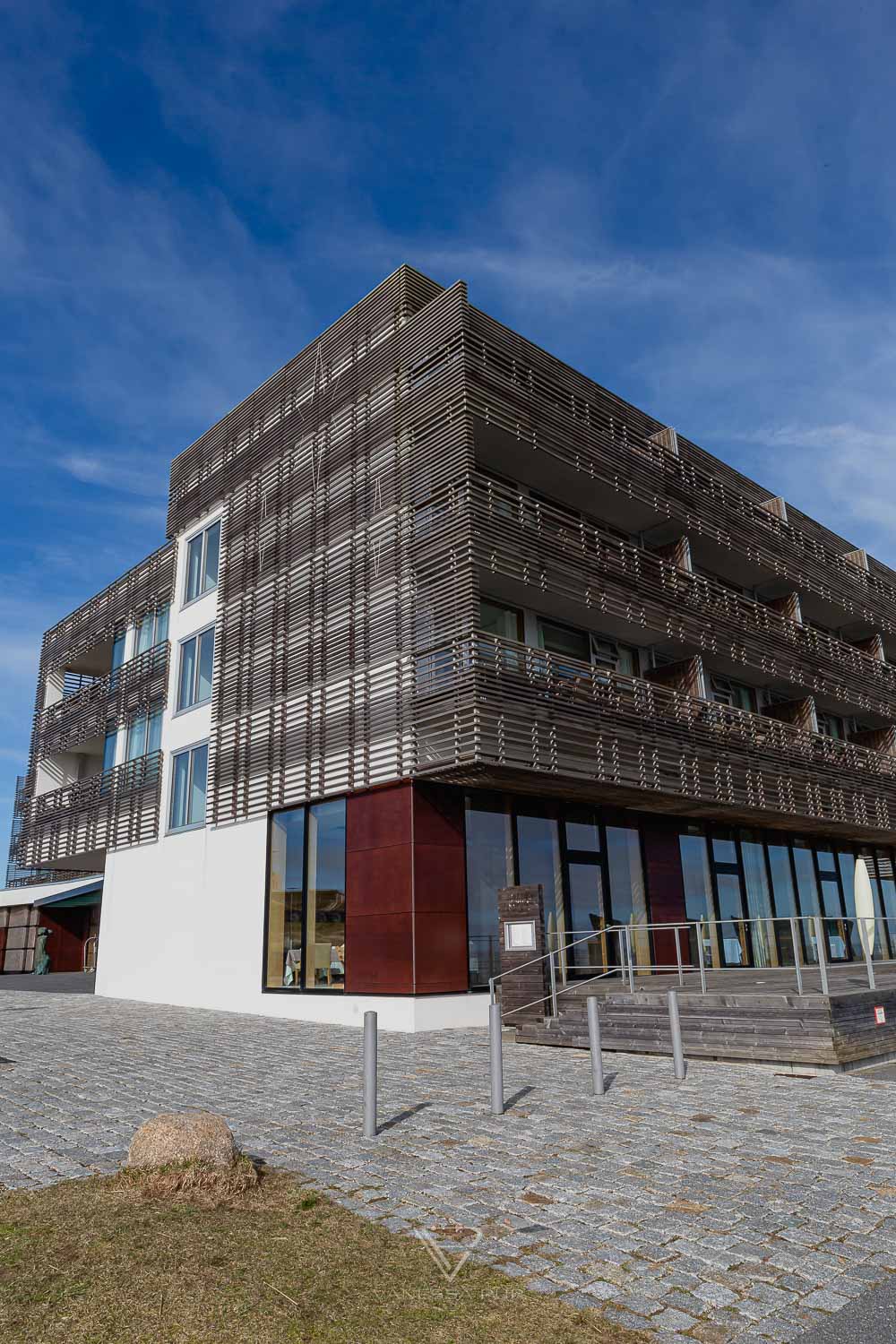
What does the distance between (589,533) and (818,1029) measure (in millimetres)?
10427

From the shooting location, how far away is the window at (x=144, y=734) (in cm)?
2466

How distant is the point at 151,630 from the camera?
26234mm

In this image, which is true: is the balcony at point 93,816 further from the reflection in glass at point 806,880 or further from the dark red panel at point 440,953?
the reflection in glass at point 806,880

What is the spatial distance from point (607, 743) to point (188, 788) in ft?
36.3

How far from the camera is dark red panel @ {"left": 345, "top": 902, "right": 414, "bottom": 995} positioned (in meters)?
14.9

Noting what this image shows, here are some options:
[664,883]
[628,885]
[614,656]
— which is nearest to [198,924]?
[628,885]

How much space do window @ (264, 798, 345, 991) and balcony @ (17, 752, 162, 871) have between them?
Result: 619cm

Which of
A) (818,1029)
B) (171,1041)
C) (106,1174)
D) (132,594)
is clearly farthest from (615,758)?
(132,594)

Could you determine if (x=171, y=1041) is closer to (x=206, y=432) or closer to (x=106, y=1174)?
(x=106, y=1174)

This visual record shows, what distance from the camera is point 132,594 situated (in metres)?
27.4

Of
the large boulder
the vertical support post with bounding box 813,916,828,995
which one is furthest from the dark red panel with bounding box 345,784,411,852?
the large boulder

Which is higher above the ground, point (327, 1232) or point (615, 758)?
point (615, 758)

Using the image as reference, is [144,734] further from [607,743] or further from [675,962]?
[675,962]

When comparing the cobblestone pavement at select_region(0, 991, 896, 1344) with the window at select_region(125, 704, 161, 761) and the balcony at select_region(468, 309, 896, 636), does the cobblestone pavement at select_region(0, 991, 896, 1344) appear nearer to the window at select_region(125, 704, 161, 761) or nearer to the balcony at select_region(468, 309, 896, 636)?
the balcony at select_region(468, 309, 896, 636)
